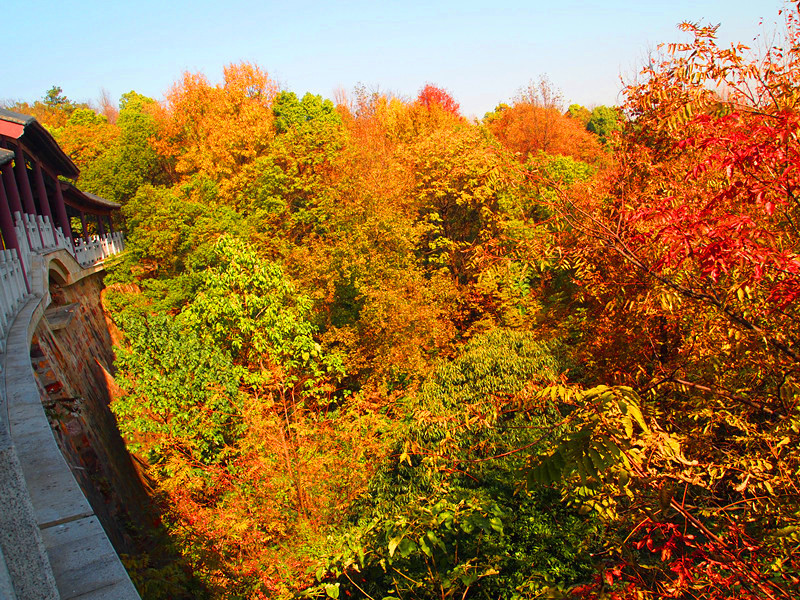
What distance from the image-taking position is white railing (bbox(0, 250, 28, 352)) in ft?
23.7

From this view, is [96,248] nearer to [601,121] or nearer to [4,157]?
[4,157]

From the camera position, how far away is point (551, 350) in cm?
1282

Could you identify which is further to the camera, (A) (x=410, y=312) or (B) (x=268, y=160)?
(B) (x=268, y=160)

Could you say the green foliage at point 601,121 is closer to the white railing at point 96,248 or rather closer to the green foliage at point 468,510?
the white railing at point 96,248

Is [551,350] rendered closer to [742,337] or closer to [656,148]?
[656,148]

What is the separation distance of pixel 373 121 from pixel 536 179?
42.0m

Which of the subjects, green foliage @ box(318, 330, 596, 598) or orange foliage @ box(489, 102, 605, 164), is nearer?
green foliage @ box(318, 330, 596, 598)

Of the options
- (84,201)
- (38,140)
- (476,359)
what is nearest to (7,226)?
(38,140)

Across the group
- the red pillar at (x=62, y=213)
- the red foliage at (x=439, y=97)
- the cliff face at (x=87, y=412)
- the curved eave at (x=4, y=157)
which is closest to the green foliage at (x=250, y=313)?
the cliff face at (x=87, y=412)

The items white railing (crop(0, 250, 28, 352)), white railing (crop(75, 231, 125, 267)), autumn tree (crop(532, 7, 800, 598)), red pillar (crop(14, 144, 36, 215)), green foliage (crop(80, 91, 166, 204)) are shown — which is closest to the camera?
autumn tree (crop(532, 7, 800, 598))

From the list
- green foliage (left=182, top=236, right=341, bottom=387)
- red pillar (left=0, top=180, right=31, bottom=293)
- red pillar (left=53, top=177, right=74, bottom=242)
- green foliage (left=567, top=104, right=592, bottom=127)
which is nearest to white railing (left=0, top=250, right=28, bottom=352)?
red pillar (left=0, top=180, right=31, bottom=293)

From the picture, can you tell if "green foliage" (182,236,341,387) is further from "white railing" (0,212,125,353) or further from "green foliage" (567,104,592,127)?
"green foliage" (567,104,592,127)

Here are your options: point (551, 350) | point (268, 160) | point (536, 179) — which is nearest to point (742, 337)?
point (536, 179)

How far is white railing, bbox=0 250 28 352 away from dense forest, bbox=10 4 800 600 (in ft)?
11.6
